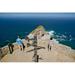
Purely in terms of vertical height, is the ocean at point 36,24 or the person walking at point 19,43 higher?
the ocean at point 36,24

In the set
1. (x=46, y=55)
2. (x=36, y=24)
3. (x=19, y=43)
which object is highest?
(x=36, y=24)

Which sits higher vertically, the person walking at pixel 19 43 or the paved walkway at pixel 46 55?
the person walking at pixel 19 43

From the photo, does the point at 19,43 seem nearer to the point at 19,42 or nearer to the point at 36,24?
the point at 19,42

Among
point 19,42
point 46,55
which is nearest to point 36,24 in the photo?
point 19,42

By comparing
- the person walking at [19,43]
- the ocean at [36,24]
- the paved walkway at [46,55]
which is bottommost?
the paved walkway at [46,55]

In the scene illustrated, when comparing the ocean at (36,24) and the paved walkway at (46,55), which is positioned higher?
the ocean at (36,24)

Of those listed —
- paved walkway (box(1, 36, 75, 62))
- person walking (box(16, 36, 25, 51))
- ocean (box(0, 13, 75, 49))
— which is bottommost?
paved walkway (box(1, 36, 75, 62))

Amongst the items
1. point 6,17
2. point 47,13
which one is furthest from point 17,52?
point 47,13

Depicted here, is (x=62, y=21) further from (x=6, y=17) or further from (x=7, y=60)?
(x=7, y=60)
